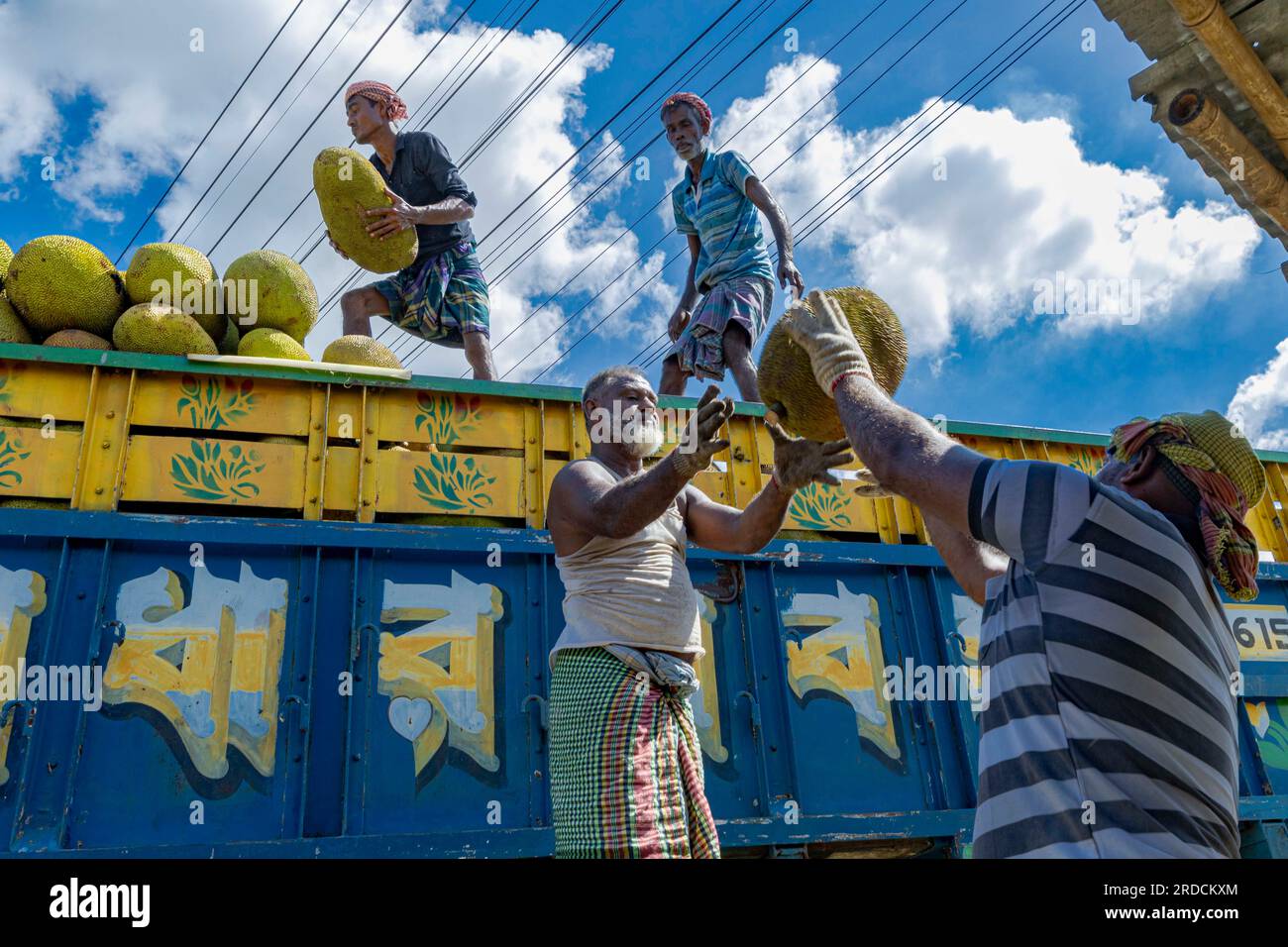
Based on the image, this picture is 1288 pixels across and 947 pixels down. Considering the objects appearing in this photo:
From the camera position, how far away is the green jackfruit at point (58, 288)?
15.8 feet

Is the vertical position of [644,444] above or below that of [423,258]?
below

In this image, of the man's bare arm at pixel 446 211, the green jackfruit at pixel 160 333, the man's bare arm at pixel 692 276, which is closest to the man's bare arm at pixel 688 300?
the man's bare arm at pixel 692 276

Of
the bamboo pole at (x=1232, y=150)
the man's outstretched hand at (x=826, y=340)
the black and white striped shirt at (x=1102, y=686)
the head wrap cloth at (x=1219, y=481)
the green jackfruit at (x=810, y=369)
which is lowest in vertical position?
the black and white striped shirt at (x=1102, y=686)

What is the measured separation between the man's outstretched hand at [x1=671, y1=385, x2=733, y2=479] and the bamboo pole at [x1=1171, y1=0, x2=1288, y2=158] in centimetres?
A: 276

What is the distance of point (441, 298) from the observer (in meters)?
5.90

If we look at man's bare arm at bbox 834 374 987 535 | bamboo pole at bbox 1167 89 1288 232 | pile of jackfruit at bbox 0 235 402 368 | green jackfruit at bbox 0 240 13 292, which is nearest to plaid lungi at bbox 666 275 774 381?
pile of jackfruit at bbox 0 235 402 368

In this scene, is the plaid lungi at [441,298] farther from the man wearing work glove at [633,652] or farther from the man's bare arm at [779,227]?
the man wearing work glove at [633,652]

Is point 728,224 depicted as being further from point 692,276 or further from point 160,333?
point 160,333

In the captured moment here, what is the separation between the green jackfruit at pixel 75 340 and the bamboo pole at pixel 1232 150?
16.7 ft

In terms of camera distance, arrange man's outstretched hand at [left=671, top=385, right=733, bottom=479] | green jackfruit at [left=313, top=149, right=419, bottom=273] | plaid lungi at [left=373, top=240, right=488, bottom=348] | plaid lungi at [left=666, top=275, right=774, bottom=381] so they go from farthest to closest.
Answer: plaid lungi at [left=373, top=240, right=488, bottom=348] < plaid lungi at [left=666, top=275, right=774, bottom=381] < green jackfruit at [left=313, top=149, right=419, bottom=273] < man's outstretched hand at [left=671, top=385, right=733, bottom=479]

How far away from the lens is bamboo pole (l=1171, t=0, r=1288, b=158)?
372 centimetres

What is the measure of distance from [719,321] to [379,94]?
2.55m

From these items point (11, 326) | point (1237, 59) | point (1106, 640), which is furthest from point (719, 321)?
point (1106, 640)

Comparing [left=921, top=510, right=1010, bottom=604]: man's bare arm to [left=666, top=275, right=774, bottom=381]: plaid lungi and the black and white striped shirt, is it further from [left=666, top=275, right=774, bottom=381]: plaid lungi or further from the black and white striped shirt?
[left=666, top=275, right=774, bottom=381]: plaid lungi
